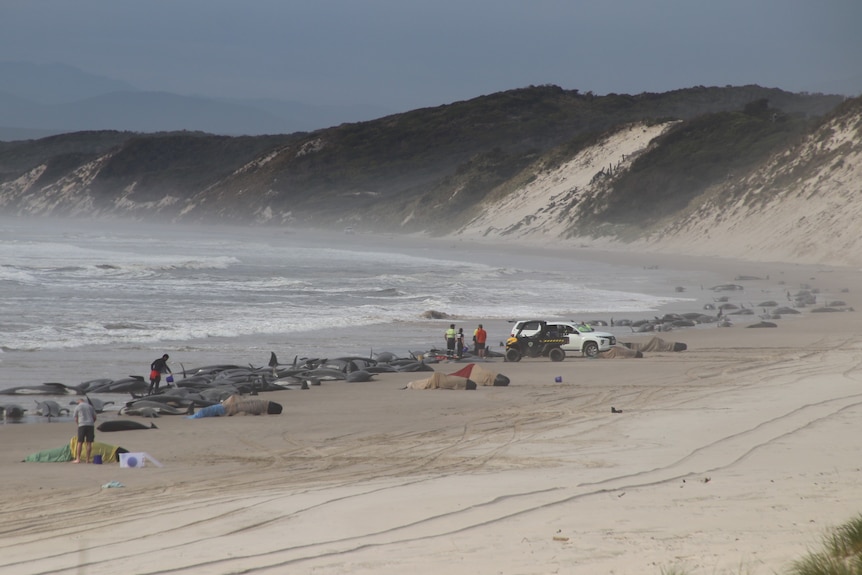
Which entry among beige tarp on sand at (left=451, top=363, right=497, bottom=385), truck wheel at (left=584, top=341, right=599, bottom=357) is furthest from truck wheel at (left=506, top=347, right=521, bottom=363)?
beige tarp on sand at (left=451, top=363, right=497, bottom=385)

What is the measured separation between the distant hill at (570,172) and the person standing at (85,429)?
6060 centimetres

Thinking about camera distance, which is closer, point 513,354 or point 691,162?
point 513,354

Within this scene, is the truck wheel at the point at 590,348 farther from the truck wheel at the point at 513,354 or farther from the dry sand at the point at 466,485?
the dry sand at the point at 466,485

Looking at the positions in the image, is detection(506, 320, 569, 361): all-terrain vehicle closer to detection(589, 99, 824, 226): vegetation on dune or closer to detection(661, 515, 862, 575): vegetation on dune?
detection(661, 515, 862, 575): vegetation on dune

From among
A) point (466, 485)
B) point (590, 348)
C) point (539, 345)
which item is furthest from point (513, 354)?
point (466, 485)

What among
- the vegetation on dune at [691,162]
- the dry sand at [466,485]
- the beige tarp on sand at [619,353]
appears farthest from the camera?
the vegetation on dune at [691,162]

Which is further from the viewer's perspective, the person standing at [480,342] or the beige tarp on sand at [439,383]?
the person standing at [480,342]

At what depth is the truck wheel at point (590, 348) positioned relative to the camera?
27.6 m

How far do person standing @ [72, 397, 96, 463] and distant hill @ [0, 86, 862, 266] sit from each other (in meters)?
60.6

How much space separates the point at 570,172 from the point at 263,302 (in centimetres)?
7973

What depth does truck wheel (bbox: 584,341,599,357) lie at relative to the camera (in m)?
27.6

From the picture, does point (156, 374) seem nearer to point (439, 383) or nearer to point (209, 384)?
point (209, 384)

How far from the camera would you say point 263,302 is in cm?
4172

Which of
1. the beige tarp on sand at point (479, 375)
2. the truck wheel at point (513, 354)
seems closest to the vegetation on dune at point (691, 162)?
the truck wheel at point (513, 354)
